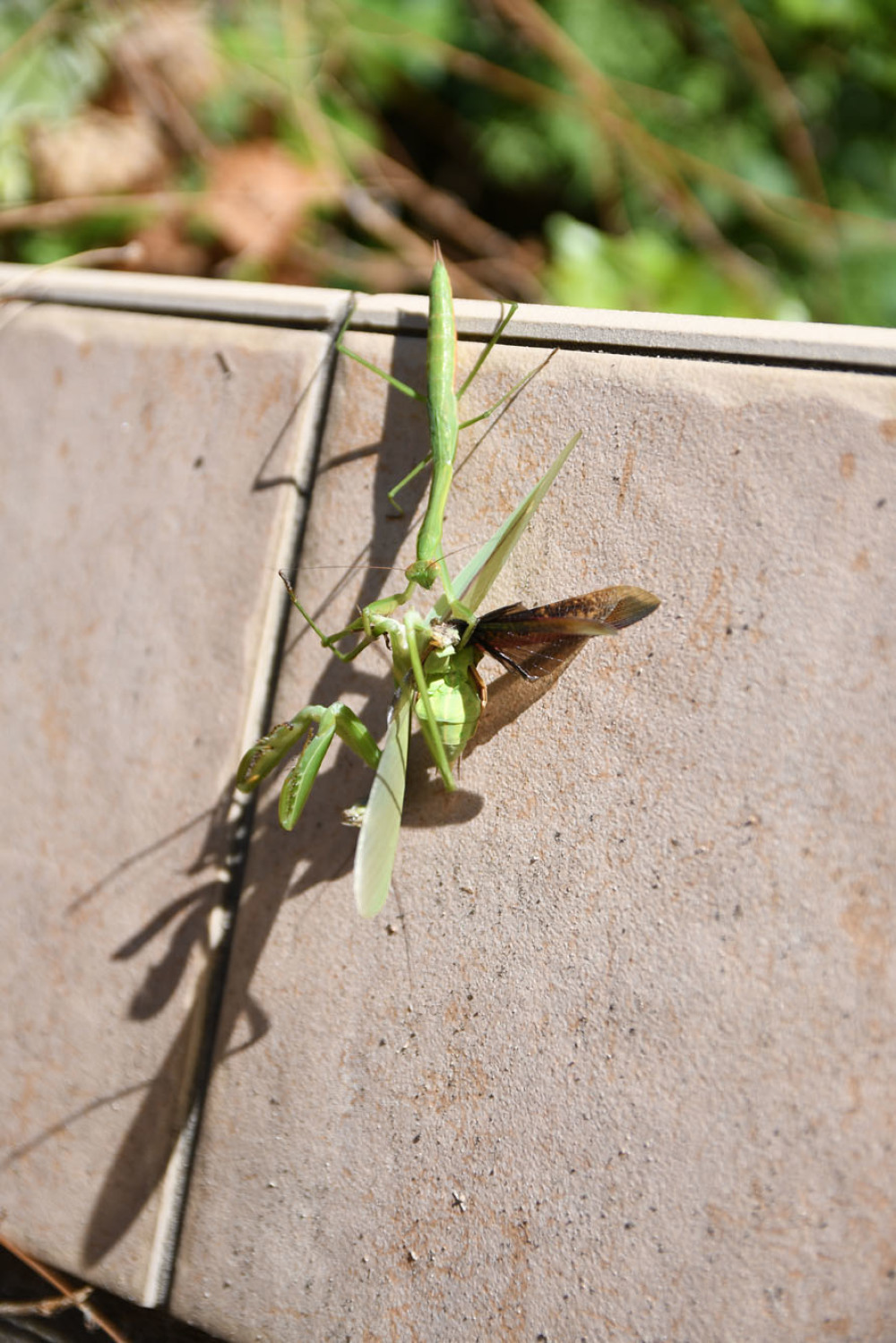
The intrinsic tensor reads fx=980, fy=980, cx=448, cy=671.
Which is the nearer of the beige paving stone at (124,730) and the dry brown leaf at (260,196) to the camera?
the beige paving stone at (124,730)

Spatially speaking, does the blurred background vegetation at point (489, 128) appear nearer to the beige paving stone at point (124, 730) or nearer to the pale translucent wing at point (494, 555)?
the beige paving stone at point (124, 730)

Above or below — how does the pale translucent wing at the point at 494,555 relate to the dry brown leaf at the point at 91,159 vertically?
below

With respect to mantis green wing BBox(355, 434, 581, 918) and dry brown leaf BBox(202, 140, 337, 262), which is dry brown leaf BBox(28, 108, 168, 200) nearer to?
dry brown leaf BBox(202, 140, 337, 262)

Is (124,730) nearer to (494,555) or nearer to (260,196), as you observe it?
(494,555)

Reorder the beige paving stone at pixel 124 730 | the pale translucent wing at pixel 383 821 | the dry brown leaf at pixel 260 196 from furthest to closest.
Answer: the dry brown leaf at pixel 260 196, the beige paving stone at pixel 124 730, the pale translucent wing at pixel 383 821

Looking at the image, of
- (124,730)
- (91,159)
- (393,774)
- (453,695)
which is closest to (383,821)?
(393,774)

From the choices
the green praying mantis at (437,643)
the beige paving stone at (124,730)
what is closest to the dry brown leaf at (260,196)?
the beige paving stone at (124,730)

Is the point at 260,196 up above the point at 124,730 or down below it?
above

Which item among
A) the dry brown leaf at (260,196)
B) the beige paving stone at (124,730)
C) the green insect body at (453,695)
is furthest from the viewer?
the dry brown leaf at (260,196)
